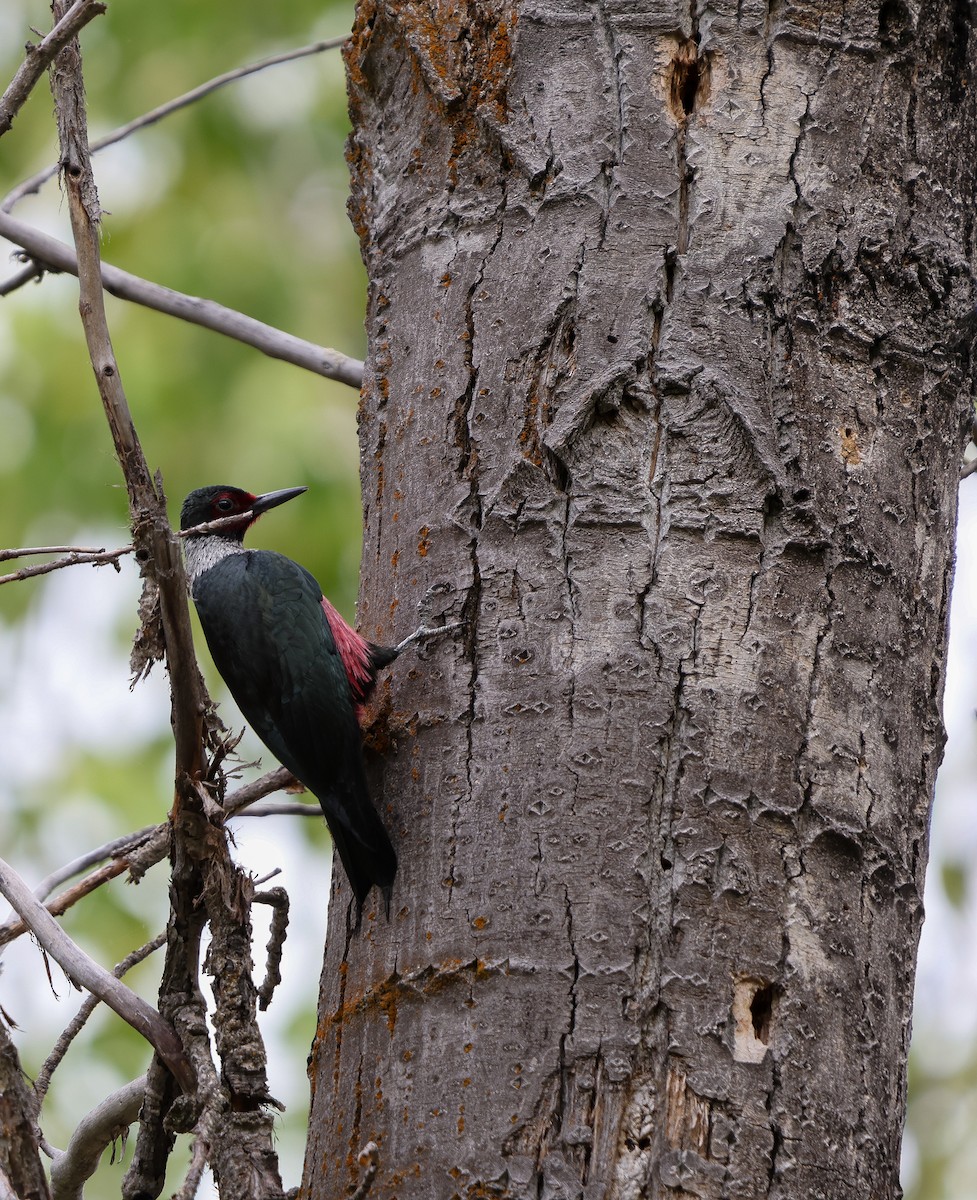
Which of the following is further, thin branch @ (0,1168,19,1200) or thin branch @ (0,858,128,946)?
thin branch @ (0,858,128,946)

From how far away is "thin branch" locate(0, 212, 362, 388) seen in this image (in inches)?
110

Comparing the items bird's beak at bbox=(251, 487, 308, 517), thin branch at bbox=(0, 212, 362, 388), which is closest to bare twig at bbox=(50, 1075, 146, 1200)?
thin branch at bbox=(0, 212, 362, 388)

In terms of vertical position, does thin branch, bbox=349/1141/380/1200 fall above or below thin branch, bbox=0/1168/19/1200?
above

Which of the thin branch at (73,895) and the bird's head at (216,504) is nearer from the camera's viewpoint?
the thin branch at (73,895)

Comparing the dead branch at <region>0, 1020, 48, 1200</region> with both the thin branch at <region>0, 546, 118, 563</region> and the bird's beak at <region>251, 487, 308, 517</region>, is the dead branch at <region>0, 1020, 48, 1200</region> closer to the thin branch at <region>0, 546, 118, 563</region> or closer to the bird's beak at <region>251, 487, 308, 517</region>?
the thin branch at <region>0, 546, 118, 563</region>

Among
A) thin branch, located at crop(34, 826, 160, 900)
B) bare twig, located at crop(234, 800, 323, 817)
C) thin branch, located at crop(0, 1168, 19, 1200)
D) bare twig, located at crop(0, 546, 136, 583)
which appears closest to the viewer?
thin branch, located at crop(0, 1168, 19, 1200)

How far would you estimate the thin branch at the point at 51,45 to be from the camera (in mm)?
1689

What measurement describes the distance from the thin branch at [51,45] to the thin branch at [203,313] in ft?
3.22

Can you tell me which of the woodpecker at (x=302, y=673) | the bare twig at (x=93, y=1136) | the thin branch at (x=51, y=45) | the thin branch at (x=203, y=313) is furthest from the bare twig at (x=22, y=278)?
the bare twig at (x=93, y=1136)

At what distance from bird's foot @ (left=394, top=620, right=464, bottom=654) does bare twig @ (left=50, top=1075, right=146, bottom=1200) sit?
2.43 feet

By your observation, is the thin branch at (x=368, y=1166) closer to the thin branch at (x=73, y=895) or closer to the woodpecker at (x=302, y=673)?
the woodpecker at (x=302, y=673)

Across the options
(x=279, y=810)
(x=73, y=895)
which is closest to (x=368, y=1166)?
(x=73, y=895)

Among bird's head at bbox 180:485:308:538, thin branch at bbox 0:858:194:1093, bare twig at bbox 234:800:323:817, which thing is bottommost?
thin branch at bbox 0:858:194:1093

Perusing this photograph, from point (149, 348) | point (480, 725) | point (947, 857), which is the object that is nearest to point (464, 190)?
point (480, 725)
